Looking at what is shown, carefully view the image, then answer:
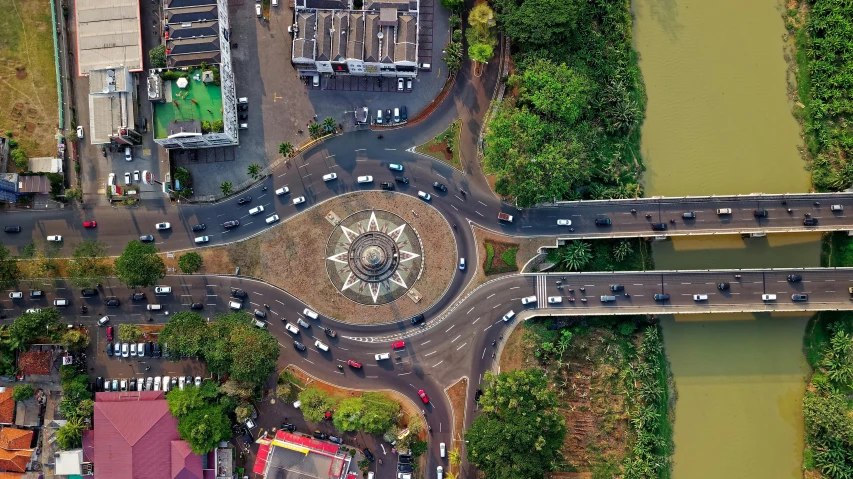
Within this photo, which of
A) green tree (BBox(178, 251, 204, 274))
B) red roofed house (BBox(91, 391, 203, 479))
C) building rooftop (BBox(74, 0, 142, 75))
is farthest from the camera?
building rooftop (BBox(74, 0, 142, 75))

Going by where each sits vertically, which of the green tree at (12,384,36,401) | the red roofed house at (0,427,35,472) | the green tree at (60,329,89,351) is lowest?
the red roofed house at (0,427,35,472)

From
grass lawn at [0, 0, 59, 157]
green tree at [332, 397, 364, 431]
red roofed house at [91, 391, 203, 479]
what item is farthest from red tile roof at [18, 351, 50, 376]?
green tree at [332, 397, 364, 431]

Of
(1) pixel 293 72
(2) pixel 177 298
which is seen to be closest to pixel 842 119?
(1) pixel 293 72

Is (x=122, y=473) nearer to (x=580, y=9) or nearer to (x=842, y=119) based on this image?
(x=580, y=9)

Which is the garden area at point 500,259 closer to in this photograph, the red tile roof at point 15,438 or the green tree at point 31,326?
the green tree at point 31,326

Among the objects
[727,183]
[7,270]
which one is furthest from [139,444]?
[727,183]

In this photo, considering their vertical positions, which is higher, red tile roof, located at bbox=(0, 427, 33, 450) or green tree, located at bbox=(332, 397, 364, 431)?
green tree, located at bbox=(332, 397, 364, 431)

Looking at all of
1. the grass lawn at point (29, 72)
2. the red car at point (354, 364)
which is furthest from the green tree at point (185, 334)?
the grass lawn at point (29, 72)

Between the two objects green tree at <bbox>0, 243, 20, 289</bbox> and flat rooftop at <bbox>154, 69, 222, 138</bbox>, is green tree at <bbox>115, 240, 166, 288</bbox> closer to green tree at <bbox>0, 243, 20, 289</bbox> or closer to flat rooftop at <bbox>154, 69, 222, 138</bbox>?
green tree at <bbox>0, 243, 20, 289</bbox>
